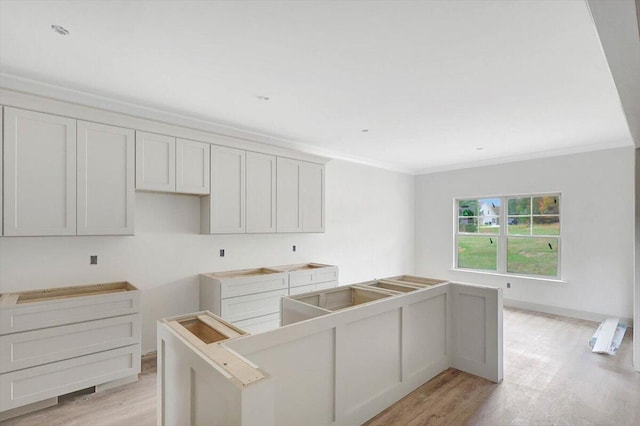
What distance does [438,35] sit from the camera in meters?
2.03

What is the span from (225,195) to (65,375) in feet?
7.15

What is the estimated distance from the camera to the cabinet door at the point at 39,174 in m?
2.52

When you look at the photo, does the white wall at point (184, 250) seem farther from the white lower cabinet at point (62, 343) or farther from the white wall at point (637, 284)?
the white wall at point (637, 284)

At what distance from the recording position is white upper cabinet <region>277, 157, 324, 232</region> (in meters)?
4.39

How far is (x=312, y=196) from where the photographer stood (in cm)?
476

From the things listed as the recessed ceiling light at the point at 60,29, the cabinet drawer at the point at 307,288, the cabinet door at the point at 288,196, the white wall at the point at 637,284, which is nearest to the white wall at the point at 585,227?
the white wall at the point at 637,284

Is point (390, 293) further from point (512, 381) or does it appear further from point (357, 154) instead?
point (357, 154)

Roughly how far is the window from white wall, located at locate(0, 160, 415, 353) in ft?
5.02

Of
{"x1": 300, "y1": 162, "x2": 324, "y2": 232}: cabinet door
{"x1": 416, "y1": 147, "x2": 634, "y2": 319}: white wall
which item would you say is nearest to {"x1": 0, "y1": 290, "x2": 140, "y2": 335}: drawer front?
{"x1": 300, "y1": 162, "x2": 324, "y2": 232}: cabinet door

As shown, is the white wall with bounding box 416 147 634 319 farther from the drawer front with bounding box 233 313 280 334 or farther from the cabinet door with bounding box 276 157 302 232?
the drawer front with bounding box 233 313 280 334

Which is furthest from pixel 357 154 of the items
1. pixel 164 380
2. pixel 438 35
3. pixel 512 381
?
pixel 164 380

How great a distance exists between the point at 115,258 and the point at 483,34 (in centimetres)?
378

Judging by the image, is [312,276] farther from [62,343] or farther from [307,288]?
[62,343]

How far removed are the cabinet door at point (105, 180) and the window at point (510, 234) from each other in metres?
5.83
